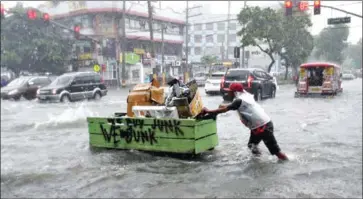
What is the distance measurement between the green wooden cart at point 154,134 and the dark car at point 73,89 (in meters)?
13.8

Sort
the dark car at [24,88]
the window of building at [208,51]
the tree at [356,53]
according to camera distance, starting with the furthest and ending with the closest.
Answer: the tree at [356,53] < the window of building at [208,51] < the dark car at [24,88]

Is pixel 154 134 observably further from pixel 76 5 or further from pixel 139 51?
pixel 76 5

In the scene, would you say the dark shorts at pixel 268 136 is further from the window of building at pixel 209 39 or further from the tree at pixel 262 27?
the window of building at pixel 209 39

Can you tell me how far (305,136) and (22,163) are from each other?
20.8 feet

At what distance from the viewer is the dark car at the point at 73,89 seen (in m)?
21.3

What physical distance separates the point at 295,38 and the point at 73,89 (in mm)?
23292

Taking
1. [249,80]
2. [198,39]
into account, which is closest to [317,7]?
[249,80]

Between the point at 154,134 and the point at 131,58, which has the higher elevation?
the point at 131,58

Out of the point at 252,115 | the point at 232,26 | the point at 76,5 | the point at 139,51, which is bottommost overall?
the point at 252,115

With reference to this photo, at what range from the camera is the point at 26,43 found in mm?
36125

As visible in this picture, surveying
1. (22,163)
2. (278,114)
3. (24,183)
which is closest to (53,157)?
(22,163)

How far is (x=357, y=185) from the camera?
19.6 feet

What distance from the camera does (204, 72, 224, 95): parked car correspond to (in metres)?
22.7

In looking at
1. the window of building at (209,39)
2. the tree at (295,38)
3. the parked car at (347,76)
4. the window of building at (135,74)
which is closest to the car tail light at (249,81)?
the window of building at (135,74)
